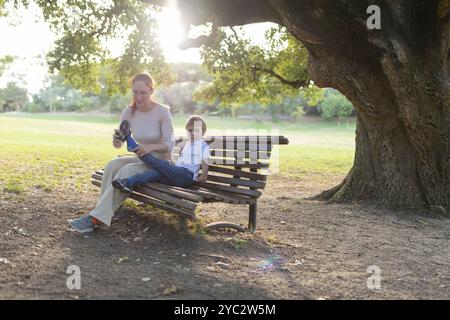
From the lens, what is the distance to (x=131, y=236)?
235 inches

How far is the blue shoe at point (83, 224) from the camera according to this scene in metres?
5.81

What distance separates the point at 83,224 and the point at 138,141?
1.18 meters

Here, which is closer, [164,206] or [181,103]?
[164,206]

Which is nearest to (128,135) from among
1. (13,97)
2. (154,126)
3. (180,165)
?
(154,126)

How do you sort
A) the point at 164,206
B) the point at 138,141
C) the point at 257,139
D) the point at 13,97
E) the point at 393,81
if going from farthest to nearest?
1. the point at 13,97
2. the point at 393,81
3. the point at 138,141
4. the point at 257,139
5. the point at 164,206

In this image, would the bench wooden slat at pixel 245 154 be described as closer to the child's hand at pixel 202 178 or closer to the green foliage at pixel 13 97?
the child's hand at pixel 202 178

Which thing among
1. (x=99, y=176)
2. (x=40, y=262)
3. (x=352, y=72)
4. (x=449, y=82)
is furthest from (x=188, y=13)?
(x=40, y=262)

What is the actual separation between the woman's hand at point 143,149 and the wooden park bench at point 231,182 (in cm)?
36

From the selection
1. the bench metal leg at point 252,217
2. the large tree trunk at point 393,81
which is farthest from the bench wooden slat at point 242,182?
the large tree trunk at point 393,81

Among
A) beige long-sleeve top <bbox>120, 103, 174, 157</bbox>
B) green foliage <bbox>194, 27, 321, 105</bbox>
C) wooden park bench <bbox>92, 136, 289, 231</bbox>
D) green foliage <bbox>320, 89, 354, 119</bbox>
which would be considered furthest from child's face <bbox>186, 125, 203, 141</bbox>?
green foliage <bbox>320, 89, 354, 119</bbox>

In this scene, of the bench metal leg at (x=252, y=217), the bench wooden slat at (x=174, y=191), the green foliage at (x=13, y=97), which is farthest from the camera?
the green foliage at (x=13, y=97)

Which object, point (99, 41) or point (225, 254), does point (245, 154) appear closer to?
point (225, 254)

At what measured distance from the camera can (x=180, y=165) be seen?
20.0 feet
